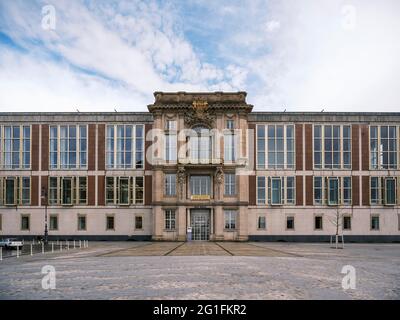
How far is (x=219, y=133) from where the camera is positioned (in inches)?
2253

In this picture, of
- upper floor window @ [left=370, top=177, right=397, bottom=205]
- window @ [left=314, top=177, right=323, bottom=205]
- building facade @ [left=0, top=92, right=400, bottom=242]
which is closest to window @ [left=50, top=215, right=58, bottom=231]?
building facade @ [left=0, top=92, right=400, bottom=242]

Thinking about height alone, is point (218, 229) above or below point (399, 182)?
below

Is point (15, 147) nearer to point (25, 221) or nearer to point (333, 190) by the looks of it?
point (25, 221)

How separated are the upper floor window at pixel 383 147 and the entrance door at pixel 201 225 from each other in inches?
985

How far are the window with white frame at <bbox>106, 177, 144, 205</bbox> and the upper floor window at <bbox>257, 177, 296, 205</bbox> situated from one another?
17169mm

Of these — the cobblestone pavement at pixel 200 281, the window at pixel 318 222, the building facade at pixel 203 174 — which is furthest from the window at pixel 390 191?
the cobblestone pavement at pixel 200 281

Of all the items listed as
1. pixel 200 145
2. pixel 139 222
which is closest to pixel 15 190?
pixel 139 222

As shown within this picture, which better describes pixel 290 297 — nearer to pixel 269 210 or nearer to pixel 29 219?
pixel 269 210

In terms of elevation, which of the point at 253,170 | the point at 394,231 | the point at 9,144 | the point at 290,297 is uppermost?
the point at 9,144

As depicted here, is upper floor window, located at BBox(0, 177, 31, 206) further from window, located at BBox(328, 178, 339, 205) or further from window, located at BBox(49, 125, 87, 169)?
window, located at BBox(328, 178, 339, 205)
